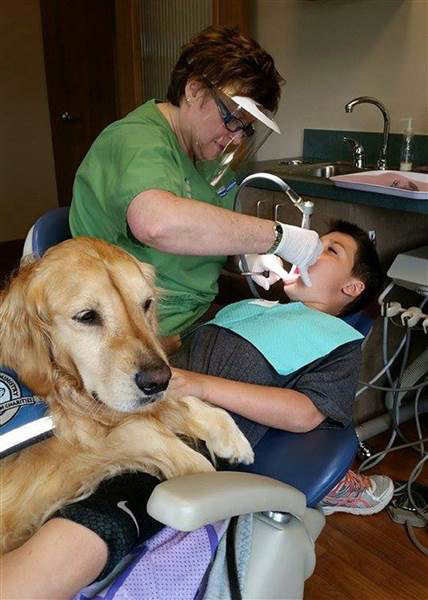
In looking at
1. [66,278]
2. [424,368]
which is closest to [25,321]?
[66,278]

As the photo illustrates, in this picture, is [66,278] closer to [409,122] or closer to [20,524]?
[20,524]

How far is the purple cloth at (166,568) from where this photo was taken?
76 cm

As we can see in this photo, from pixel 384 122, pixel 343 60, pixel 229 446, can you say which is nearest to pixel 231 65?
pixel 229 446

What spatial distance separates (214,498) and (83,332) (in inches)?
13.3

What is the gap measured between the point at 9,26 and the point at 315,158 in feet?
9.31

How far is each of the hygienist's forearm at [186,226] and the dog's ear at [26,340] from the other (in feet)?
0.76

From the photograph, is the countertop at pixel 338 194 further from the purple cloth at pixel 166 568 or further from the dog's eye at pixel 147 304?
the purple cloth at pixel 166 568

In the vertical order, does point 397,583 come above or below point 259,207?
below

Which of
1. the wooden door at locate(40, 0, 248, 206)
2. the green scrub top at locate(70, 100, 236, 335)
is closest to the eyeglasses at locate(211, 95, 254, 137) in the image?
the green scrub top at locate(70, 100, 236, 335)

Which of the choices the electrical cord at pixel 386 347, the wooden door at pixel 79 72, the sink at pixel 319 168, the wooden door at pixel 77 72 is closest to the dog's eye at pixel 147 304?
the electrical cord at pixel 386 347

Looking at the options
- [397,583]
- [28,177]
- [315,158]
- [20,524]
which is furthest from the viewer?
[28,177]

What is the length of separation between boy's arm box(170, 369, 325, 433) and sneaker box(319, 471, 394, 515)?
0.72m

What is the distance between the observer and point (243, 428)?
3.69 ft

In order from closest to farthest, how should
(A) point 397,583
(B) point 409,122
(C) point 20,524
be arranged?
1. (C) point 20,524
2. (A) point 397,583
3. (B) point 409,122
